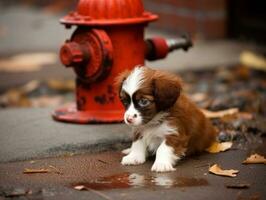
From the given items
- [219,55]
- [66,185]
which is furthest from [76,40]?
[219,55]

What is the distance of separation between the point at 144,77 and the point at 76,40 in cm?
134

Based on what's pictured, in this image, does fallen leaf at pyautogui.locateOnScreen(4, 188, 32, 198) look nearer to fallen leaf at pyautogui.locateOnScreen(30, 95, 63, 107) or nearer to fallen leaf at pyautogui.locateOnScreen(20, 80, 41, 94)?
fallen leaf at pyautogui.locateOnScreen(30, 95, 63, 107)

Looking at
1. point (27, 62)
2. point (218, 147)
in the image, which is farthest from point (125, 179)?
point (27, 62)

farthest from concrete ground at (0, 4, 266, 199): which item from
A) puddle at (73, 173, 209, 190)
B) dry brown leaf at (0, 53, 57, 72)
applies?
dry brown leaf at (0, 53, 57, 72)

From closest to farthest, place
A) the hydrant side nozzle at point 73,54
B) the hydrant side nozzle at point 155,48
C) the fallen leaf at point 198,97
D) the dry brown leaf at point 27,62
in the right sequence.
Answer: the hydrant side nozzle at point 73,54
the hydrant side nozzle at point 155,48
the fallen leaf at point 198,97
the dry brown leaf at point 27,62

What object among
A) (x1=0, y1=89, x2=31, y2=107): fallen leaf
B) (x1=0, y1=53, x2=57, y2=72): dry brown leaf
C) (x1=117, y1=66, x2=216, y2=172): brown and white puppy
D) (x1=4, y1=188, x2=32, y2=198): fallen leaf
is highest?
(x1=117, y1=66, x2=216, y2=172): brown and white puppy

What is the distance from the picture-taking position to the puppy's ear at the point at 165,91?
15.2ft

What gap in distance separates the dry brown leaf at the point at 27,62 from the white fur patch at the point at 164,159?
467 centimetres

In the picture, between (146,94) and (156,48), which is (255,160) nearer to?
(146,94)

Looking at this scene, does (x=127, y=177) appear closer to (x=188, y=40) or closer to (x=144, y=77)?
(x=144, y=77)

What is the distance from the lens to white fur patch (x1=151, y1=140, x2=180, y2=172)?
4613mm

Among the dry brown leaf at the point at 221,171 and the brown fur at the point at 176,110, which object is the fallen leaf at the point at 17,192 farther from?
the dry brown leaf at the point at 221,171

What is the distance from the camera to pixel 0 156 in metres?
4.96

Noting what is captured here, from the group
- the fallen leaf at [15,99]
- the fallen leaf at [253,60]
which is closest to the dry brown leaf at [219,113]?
the fallen leaf at [15,99]
